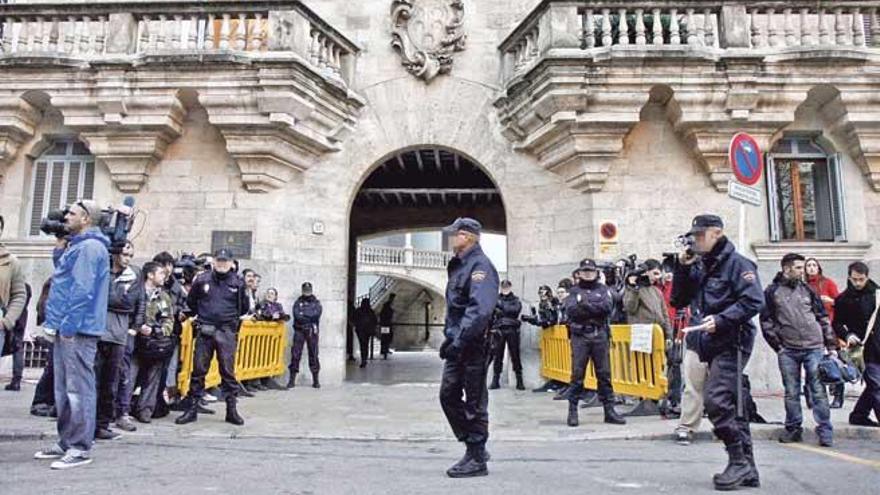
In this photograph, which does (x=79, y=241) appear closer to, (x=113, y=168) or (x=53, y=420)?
(x=53, y=420)

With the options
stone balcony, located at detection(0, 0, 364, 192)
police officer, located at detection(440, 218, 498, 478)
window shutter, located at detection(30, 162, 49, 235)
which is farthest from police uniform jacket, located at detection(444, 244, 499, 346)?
window shutter, located at detection(30, 162, 49, 235)

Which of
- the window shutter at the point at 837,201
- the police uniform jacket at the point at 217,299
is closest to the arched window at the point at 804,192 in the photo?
the window shutter at the point at 837,201

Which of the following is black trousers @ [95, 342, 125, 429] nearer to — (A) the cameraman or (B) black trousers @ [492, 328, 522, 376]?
(A) the cameraman

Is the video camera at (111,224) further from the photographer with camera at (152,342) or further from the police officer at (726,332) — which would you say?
the police officer at (726,332)

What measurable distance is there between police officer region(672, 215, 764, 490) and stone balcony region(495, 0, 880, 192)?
553cm

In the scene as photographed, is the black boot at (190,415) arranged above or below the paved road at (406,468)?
above

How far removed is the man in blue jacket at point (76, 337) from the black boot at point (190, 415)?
67.8 inches

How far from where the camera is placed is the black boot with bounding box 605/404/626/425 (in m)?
6.64

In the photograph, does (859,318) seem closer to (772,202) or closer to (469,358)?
(772,202)

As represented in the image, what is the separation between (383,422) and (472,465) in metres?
2.59

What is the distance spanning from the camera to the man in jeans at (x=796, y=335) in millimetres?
5906

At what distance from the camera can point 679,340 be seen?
7004mm

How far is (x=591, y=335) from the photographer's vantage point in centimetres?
687

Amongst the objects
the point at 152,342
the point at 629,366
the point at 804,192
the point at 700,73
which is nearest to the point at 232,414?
the point at 152,342
